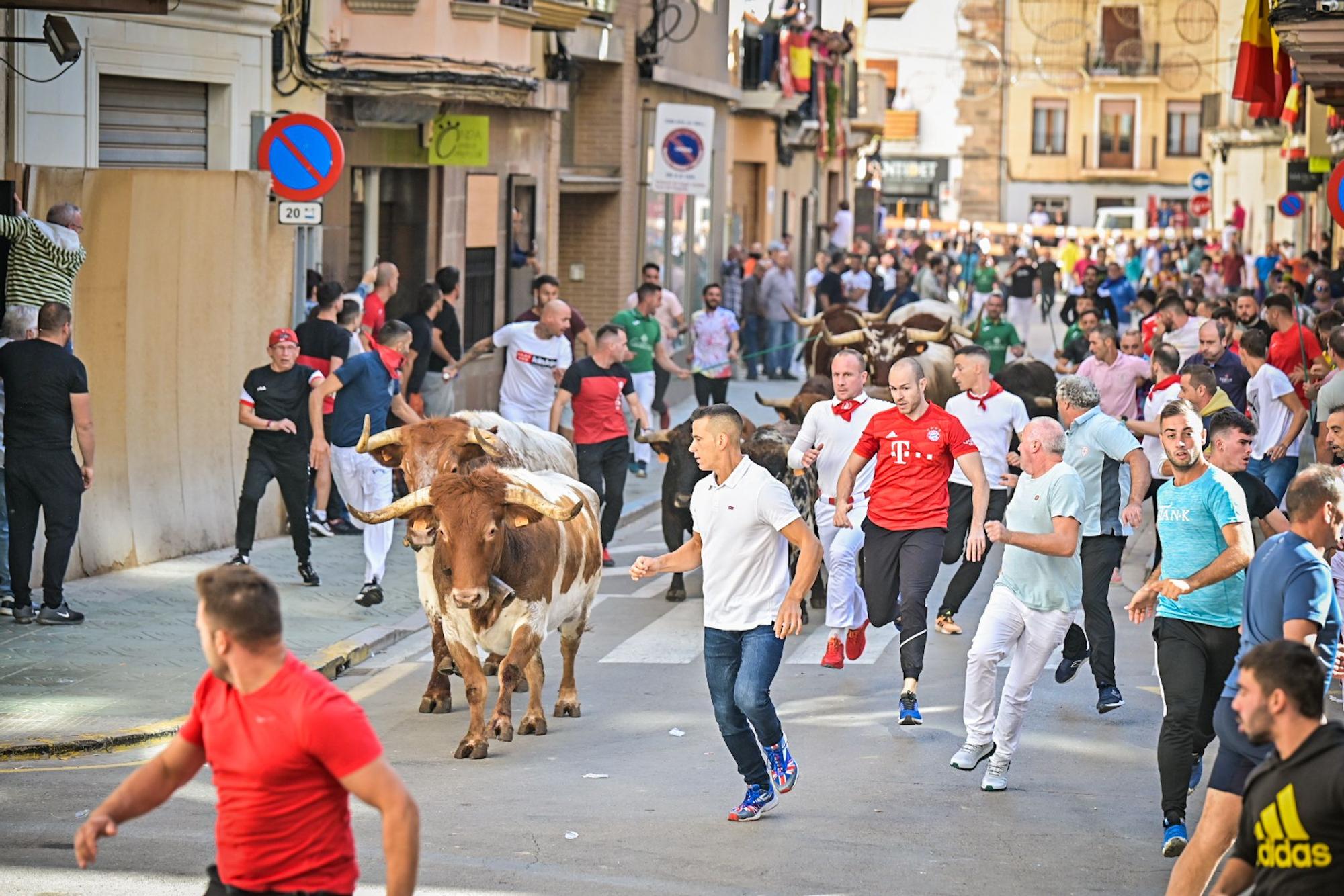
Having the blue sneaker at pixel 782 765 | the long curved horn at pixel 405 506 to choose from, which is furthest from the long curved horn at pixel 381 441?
the blue sneaker at pixel 782 765

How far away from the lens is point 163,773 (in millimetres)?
5453

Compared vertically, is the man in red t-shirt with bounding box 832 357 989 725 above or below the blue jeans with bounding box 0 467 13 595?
above

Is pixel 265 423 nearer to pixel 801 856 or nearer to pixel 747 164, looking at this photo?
pixel 801 856

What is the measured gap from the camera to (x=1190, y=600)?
8.42 metres

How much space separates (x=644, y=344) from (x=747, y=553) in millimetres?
11901

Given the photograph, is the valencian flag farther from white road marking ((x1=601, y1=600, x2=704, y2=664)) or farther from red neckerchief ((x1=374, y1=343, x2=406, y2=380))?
red neckerchief ((x1=374, y1=343, x2=406, y2=380))

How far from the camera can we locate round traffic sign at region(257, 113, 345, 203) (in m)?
15.8

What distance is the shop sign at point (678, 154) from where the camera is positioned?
75.7 feet

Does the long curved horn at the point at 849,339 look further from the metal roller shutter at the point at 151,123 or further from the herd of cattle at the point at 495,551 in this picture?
the herd of cattle at the point at 495,551

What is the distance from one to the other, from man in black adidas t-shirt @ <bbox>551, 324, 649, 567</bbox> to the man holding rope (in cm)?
763

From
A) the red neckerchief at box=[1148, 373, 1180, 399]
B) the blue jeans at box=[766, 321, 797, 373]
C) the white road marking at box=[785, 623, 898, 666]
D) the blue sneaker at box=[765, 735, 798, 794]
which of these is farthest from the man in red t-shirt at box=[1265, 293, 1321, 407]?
the blue jeans at box=[766, 321, 797, 373]

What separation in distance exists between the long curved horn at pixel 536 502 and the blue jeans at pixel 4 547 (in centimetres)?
455

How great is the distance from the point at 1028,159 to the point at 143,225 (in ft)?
224

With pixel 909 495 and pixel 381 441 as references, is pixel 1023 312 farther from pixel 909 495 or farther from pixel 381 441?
pixel 909 495
